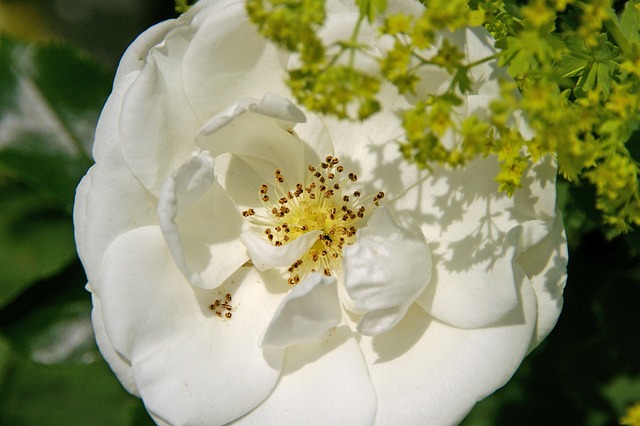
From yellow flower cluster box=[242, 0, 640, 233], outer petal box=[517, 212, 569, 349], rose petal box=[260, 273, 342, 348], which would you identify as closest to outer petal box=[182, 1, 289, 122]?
yellow flower cluster box=[242, 0, 640, 233]

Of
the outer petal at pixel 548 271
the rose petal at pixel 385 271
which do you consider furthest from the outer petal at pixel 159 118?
the outer petal at pixel 548 271

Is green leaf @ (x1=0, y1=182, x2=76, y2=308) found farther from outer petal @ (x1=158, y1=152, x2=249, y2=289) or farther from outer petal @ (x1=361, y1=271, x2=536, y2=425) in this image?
outer petal @ (x1=361, y1=271, x2=536, y2=425)

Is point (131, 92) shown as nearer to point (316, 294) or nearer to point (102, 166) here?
point (102, 166)

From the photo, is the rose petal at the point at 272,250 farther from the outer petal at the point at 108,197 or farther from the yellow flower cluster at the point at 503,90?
the yellow flower cluster at the point at 503,90

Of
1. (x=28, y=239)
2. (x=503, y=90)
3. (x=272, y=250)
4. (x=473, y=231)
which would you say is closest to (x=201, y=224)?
(x=272, y=250)

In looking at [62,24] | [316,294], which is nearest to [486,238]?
[316,294]
